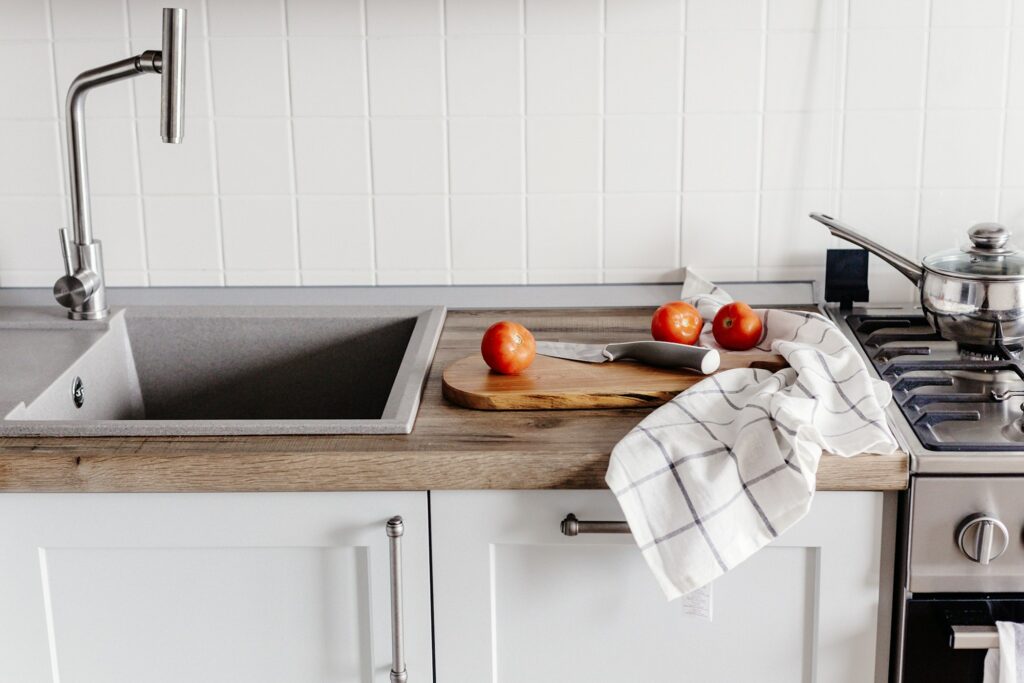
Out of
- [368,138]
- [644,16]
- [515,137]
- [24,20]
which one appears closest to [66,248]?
[24,20]

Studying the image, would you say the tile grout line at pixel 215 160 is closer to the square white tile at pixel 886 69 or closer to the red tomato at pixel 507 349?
the red tomato at pixel 507 349

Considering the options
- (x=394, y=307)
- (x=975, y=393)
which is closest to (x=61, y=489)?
(x=394, y=307)

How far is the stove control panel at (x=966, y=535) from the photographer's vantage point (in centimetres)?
129

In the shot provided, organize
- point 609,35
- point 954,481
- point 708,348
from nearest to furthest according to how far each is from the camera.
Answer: point 954,481 → point 708,348 → point 609,35

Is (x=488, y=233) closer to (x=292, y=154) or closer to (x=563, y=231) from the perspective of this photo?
(x=563, y=231)

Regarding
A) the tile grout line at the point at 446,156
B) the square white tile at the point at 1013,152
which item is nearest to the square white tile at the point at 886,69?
the square white tile at the point at 1013,152

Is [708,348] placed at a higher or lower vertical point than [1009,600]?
higher

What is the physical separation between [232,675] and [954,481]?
34.0 inches

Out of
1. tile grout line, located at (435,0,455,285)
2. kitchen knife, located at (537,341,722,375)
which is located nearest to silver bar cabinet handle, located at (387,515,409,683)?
kitchen knife, located at (537,341,722,375)

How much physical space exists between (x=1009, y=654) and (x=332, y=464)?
77cm

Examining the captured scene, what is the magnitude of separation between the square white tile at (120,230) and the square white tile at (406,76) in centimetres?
42

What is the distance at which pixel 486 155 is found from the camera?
185 cm

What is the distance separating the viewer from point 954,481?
4.24 feet

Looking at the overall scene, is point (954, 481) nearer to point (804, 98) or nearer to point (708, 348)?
point (708, 348)
